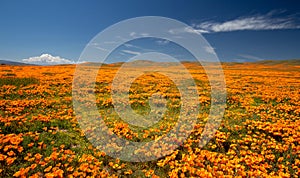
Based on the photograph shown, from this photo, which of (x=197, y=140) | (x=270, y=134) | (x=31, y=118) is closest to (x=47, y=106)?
(x=31, y=118)

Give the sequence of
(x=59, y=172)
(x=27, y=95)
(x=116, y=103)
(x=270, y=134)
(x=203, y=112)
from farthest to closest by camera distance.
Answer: (x=27, y=95)
(x=116, y=103)
(x=203, y=112)
(x=270, y=134)
(x=59, y=172)

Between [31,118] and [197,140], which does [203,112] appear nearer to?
[197,140]

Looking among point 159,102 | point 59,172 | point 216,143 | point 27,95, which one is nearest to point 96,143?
point 59,172

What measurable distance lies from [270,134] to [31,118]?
10.5m

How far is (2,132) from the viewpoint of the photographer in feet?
27.4

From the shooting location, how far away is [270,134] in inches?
349

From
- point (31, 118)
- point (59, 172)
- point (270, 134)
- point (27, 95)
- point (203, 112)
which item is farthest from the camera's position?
point (27, 95)

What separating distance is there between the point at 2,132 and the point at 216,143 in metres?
8.12

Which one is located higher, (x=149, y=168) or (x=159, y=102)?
(x=159, y=102)

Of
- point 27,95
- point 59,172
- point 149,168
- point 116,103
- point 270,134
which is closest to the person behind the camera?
point 59,172

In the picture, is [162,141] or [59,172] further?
[162,141]

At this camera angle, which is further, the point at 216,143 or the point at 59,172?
the point at 216,143

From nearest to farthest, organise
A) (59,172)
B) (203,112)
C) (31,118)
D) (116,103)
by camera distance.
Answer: (59,172)
(31,118)
(203,112)
(116,103)

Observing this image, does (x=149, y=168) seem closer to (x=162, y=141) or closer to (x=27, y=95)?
(x=162, y=141)
